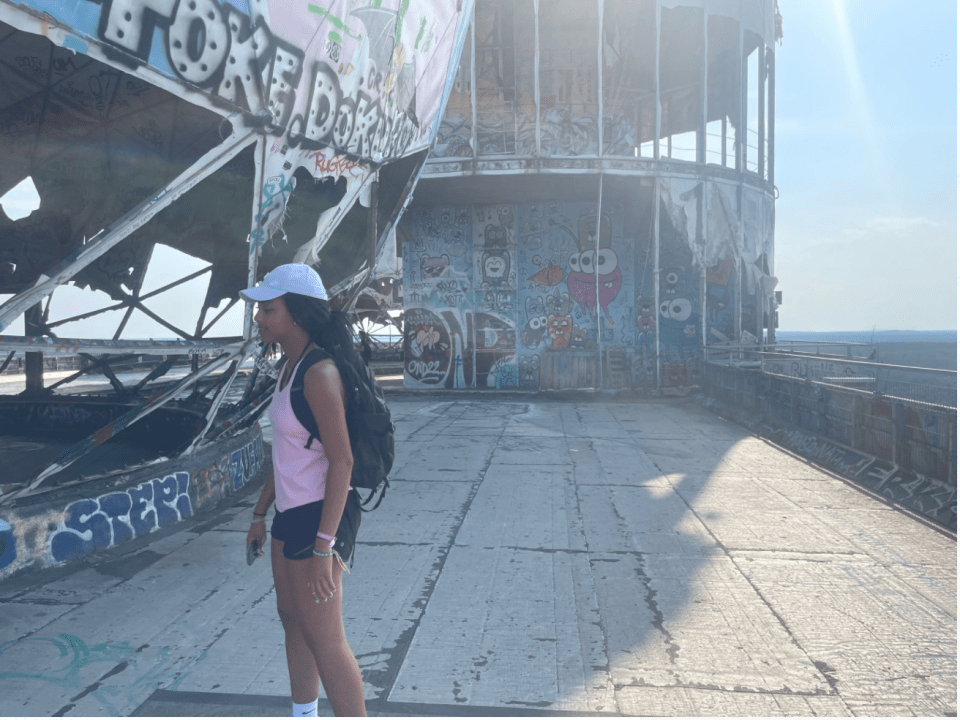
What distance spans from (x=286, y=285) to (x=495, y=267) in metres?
16.8

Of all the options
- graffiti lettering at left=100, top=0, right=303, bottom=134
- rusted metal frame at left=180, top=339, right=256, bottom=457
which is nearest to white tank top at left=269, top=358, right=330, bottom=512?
graffiti lettering at left=100, top=0, right=303, bottom=134

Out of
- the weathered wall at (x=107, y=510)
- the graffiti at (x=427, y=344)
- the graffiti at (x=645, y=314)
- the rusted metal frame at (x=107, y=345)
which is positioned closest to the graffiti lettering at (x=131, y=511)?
the weathered wall at (x=107, y=510)

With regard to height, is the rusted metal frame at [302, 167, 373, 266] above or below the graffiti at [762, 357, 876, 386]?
above

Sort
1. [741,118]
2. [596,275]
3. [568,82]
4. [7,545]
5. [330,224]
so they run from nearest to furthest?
[7,545] < [330,224] < [596,275] < [741,118] < [568,82]

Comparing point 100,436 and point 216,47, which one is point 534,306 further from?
point 216,47

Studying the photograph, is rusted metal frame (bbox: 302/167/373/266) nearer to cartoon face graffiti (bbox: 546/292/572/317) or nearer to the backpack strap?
the backpack strap

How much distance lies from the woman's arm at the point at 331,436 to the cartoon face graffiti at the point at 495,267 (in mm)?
16885

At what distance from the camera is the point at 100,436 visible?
574 centimetres

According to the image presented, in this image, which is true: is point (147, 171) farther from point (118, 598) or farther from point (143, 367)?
point (143, 367)

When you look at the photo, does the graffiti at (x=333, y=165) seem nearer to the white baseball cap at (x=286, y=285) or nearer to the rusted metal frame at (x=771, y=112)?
the white baseball cap at (x=286, y=285)

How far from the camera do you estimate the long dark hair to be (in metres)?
2.62

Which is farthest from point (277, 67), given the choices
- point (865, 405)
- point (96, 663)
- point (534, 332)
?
point (534, 332)

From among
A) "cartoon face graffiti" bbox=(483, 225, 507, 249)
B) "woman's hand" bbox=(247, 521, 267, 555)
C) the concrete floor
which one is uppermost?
"cartoon face graffiti" bbox=(483, 225, 507, 249)

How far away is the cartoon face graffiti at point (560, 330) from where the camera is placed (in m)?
19.1
